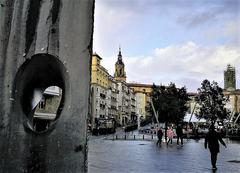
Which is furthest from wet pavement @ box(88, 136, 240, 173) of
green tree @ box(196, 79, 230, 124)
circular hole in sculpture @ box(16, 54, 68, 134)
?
green tree @ box(196, 79, 230, 124)

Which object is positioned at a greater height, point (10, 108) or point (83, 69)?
point (83, 69)

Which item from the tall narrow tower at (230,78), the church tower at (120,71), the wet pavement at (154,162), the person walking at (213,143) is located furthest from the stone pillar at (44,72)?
the tall narrow tower at (230,78)

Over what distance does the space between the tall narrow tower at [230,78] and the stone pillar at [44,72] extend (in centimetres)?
17266

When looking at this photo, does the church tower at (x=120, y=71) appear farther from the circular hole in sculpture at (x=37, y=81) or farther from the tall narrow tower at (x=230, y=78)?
the circular hole in sculpture at (x=37, y=81)

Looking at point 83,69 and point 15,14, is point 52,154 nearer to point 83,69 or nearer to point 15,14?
point 83,69

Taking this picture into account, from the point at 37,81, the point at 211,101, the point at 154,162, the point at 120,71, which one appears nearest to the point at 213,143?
the point at 154,162

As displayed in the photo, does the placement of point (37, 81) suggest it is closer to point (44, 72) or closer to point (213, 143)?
point (44, 72)

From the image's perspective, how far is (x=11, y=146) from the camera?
4.75m

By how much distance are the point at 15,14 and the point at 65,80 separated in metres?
1.07

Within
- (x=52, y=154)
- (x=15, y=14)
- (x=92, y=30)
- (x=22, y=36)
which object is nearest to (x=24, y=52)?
(x=22, y=36)

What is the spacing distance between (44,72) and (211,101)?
88.5 m

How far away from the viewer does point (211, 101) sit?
90.6 meters

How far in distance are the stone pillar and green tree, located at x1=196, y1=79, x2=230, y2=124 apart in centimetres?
8377

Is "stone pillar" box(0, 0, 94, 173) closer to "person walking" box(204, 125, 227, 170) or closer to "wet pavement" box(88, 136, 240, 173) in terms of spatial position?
"wet pavement" box(88, 136, 240, 173)
